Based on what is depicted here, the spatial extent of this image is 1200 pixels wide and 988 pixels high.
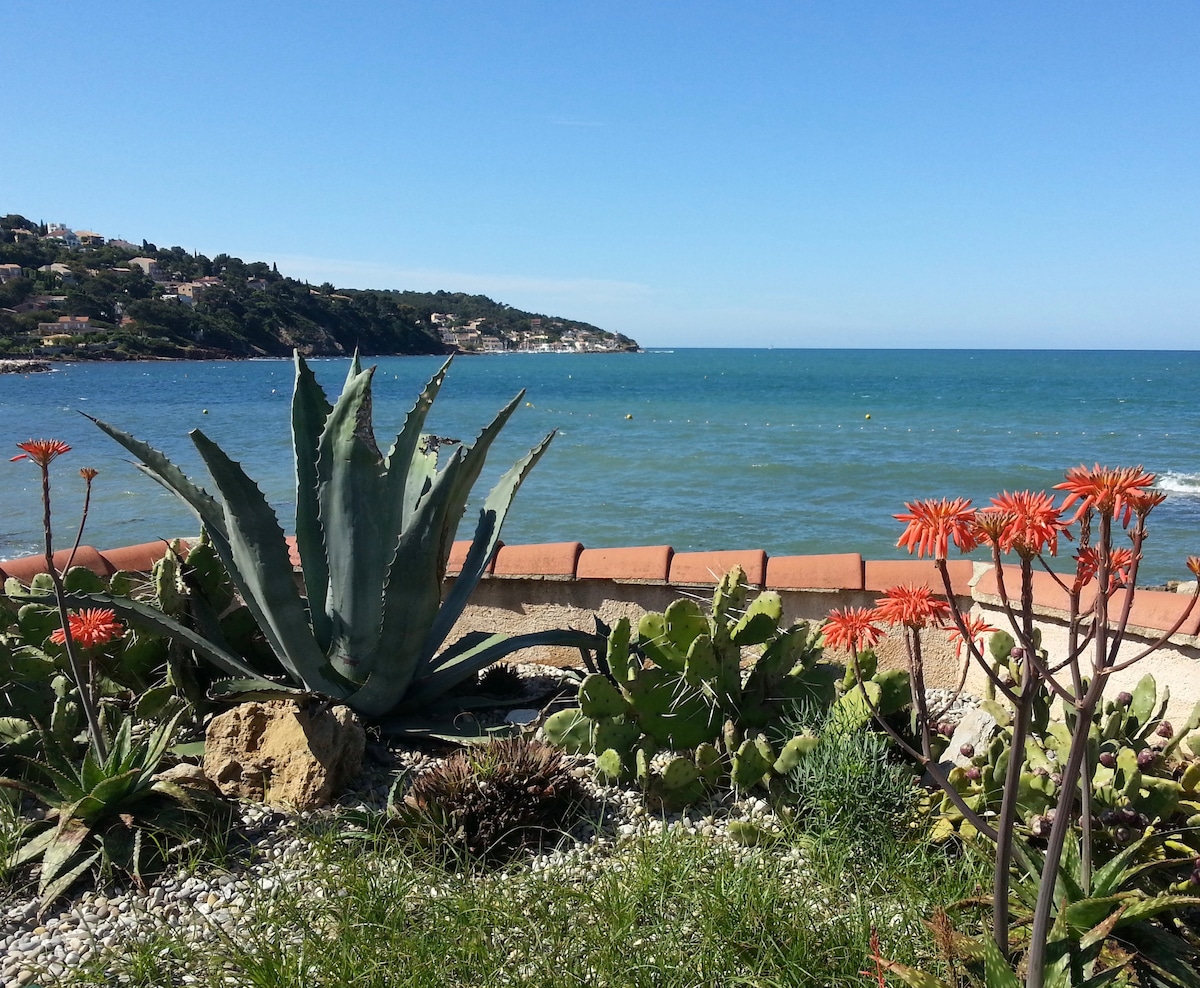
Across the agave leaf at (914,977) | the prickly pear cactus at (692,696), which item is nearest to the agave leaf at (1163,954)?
the agave leaf at (914,977)

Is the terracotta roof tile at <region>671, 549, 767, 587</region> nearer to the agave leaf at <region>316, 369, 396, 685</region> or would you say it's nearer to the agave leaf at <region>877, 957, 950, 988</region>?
→ the agave leaf at <region>316, 369, 396, 685</region>

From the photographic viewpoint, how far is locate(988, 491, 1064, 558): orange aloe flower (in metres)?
1.46

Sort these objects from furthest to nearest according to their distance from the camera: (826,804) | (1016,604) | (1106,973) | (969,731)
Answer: (1016,604) < (969,731) < (826,804) < (1106,973)

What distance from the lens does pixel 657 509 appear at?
52.2ft

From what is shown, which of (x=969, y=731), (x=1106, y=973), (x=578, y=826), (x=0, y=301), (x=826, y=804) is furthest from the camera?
(x=0, y=301)

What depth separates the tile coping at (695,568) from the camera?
4070mm

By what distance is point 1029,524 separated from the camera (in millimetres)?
1471

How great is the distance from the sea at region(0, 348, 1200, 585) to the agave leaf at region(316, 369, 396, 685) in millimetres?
1970

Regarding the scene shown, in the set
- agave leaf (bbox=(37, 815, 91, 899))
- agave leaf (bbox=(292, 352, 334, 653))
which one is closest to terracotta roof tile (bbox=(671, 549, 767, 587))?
agave leaf (bbox=(292, 352, 334, 653))

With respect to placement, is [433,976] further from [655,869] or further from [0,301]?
[0,301]

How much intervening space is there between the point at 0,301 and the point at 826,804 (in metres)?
88.5

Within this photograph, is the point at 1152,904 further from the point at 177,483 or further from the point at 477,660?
the point at 177,483

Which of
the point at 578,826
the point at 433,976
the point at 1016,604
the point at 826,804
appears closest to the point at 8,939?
the point at 433,976

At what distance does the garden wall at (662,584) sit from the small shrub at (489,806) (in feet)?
4.46
